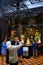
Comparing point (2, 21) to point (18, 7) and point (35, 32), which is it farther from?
point (35, 32)

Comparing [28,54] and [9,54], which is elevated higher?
[9,54]

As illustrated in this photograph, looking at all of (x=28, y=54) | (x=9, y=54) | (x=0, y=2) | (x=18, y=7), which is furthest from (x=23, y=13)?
(x=9, y=54)

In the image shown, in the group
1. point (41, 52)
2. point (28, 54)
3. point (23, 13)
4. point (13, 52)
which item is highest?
point (13, 52)

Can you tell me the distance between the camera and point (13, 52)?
554 cm

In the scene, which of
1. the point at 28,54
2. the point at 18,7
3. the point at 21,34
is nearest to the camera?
the point at 28,54

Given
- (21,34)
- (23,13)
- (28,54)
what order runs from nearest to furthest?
(28,54), (23,13), (21,34)

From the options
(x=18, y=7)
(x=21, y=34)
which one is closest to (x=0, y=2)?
(x=18, y=7)

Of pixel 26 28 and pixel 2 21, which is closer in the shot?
pixel 2 21

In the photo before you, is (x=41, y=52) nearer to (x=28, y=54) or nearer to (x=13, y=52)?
(x=28, y=54)

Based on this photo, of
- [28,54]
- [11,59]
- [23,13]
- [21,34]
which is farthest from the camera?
[21,34]

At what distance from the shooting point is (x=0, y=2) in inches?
669

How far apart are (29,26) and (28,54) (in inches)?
291

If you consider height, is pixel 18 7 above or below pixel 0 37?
above

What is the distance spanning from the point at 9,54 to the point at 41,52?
34.8ft
